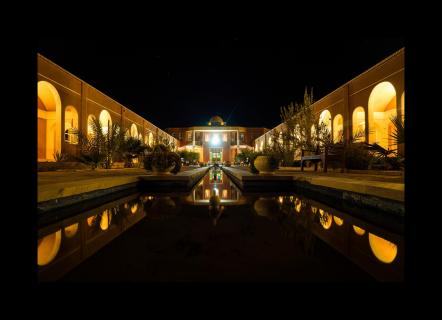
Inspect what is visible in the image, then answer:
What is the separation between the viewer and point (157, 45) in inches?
60.3

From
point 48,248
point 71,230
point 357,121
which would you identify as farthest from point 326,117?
point 48,248

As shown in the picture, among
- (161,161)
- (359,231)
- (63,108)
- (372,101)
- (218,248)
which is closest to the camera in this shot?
(218,248)

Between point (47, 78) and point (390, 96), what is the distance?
1365 cm

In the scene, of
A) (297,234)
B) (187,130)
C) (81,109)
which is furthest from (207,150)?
(297,234)

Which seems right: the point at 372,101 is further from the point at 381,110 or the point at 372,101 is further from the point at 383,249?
the point at 383,249

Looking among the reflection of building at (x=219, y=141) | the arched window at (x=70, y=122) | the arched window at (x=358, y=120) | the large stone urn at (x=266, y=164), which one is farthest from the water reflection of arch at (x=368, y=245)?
the reflection of building at (x=219, y=141)

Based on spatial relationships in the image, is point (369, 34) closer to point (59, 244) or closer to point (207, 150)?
point (59, 244)

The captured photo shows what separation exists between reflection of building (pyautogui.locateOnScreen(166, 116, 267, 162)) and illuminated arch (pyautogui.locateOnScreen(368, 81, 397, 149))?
83.5 feet

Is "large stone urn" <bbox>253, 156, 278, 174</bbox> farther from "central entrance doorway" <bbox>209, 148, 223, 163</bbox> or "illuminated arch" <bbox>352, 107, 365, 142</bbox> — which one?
"central entrance doorway" <bbox>209, 148, 223, 163</bbox>

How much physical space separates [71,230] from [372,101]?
11091mm

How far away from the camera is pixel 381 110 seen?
1110 centimetres

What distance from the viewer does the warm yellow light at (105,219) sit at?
95.7 inches

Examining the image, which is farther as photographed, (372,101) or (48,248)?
(372,101)

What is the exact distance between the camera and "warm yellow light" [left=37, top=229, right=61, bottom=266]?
1.58 m
